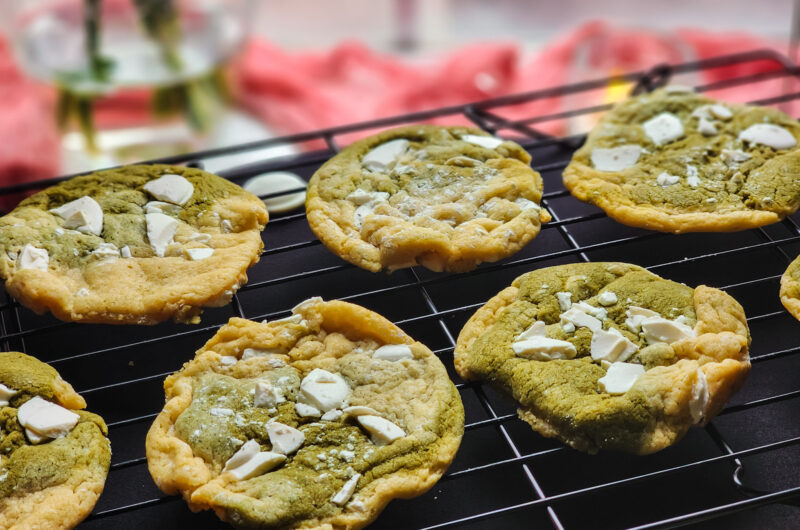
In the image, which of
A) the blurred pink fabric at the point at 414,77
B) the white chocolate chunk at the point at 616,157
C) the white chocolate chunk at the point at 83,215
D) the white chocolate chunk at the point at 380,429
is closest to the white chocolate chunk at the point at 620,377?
the white chocolate chunk at the point at 380,429

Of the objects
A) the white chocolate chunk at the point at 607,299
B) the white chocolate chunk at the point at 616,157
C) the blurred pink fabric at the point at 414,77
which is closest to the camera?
the white chocolate chunk at the point at 607,299

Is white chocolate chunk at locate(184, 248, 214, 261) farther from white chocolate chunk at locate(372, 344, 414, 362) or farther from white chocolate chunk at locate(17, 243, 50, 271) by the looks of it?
white chocolate chunk at locate(372, 344, 414, 362)

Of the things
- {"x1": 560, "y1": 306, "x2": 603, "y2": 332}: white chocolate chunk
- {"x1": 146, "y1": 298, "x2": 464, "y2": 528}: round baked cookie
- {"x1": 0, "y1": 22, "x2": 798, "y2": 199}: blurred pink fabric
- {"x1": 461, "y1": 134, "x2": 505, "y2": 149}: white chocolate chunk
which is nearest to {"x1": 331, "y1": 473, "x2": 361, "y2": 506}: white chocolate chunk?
{"x1": 146, "y1": 298, "x2": 464, "y2": 528}: round baked cookie

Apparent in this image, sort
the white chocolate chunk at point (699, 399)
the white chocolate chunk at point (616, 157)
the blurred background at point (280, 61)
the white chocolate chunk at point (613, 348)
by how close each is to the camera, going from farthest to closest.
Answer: the blurred background at point (280, 61)
the white chocolate chunk at point (616, 157)
the white chocolate chunk at point (613, 348)
the white chocolate chunk at point (699, 399)

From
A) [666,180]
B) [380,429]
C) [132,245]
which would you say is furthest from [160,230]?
[666,180]

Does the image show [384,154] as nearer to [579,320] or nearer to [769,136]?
[579,320]

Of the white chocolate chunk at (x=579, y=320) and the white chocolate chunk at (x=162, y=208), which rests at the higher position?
the white chocolate chunk at (x=162, y=208)

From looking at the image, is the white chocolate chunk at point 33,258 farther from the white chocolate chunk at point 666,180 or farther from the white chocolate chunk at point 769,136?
the white chocolate chunk at point 769,136
